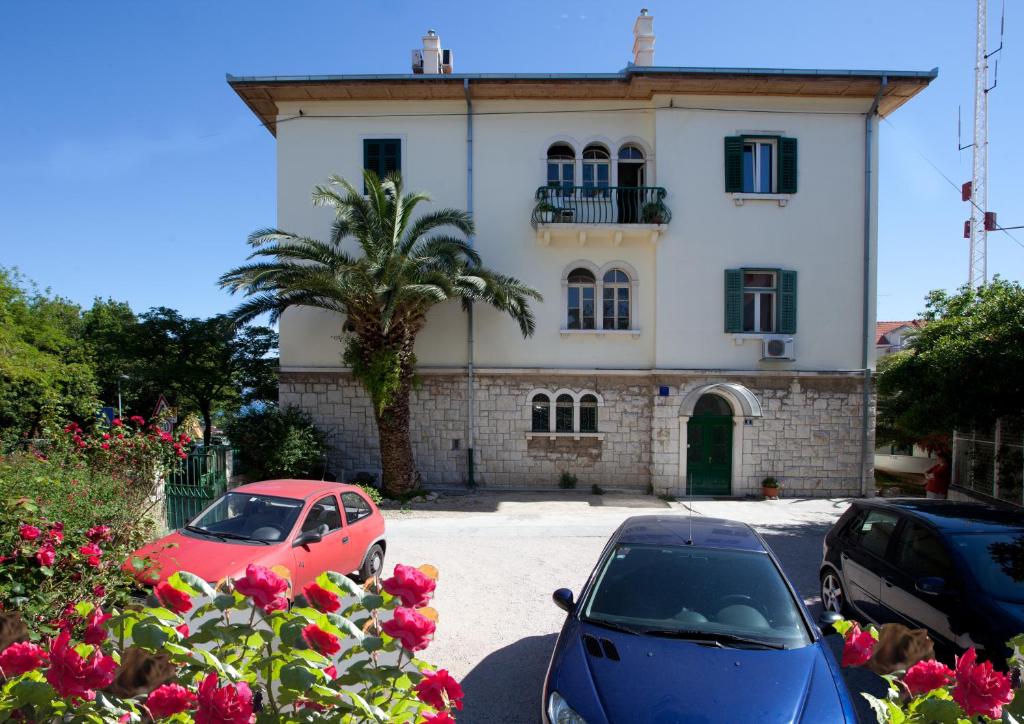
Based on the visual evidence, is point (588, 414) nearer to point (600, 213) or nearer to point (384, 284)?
point (600, 213)

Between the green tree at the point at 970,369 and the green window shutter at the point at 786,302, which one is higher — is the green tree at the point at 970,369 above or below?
below

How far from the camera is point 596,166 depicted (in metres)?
15.8

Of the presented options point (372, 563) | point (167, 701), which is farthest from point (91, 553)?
point (372, 563)

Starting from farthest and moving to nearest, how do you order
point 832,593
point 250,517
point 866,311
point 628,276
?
point 628,276
point 866,311
point 832,593
point 250,517

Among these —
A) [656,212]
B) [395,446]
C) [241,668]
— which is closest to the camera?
[241,668]

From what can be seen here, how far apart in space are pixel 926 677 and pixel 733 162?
15.3 metres

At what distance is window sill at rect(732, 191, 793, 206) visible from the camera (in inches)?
599

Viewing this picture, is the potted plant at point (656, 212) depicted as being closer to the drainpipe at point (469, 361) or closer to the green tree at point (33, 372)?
the drainpipe at point (469, 361)

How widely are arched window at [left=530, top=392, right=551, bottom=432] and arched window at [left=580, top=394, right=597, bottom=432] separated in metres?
0.90

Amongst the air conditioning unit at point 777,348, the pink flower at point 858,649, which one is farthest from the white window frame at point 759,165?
the pink flower at point 858,649

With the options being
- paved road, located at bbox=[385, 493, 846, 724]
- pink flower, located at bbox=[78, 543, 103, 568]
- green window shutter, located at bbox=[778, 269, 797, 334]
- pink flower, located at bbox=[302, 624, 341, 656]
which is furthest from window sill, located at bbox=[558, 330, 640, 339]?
pink flower, located at bbox=[302, 624, 341, 656]

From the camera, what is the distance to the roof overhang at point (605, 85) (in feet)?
48.3

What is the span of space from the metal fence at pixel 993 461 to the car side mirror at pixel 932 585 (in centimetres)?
792

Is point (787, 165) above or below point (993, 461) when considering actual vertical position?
above
